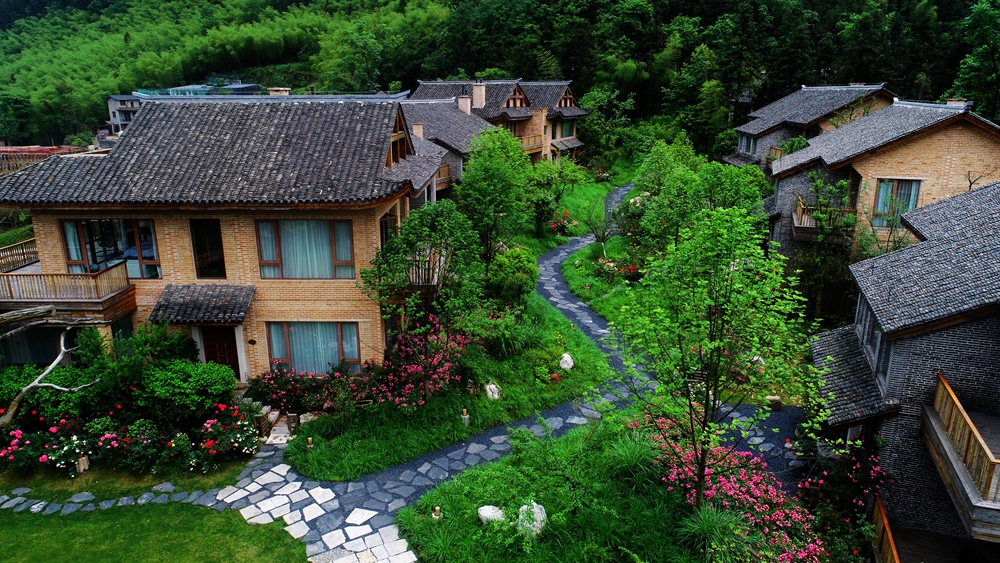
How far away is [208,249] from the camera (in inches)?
665

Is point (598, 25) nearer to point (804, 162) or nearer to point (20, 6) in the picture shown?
point (804, 162)

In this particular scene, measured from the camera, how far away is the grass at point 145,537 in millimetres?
11859

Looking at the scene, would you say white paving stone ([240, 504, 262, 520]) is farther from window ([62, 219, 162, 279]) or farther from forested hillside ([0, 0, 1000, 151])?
forested hillside ([0, 0, 1000, 151])

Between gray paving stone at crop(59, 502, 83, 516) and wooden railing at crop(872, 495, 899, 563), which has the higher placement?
wooden railing at crop(872, 495, 899, 563)

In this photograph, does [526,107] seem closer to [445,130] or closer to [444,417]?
[445,130]

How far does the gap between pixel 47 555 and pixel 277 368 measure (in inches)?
258

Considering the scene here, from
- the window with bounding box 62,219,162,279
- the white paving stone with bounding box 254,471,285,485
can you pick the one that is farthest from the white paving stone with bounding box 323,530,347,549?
the window with bounding box 62,219,162,279

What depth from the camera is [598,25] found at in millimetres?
63719

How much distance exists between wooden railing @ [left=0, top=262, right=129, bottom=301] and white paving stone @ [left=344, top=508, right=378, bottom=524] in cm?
888

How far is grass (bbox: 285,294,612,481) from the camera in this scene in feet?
48.2

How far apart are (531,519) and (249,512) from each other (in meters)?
6.20

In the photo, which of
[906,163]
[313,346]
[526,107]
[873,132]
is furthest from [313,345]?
[526,107]

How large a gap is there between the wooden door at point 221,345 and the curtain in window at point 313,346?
159 centimetres

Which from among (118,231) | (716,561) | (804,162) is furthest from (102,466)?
(804,162)
